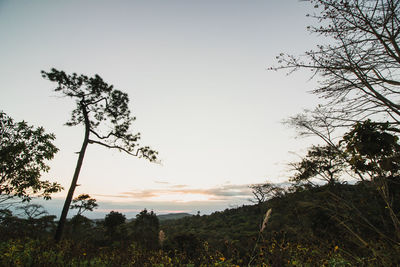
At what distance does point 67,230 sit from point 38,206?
6025 millimetres

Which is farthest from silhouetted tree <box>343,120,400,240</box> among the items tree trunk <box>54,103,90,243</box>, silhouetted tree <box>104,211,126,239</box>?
silhouetted tree <box>104,211,126,239</box>

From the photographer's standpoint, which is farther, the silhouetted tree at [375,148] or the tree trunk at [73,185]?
the tree trunk at [73,185]

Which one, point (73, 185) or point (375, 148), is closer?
point (375, 148)

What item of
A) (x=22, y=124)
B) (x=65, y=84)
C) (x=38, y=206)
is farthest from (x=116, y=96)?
(x=38, y=206)

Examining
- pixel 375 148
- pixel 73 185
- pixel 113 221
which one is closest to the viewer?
pixel 375 148

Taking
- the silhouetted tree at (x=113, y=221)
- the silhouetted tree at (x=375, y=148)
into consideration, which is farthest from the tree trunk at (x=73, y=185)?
the silhouetted tree at (x=113, y=221)

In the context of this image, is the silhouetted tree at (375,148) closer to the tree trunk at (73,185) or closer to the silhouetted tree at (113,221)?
the tree trunk at (73,185)

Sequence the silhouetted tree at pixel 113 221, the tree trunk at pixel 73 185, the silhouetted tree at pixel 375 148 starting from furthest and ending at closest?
the silhouetted tree at pixel 113 221 < the tree trunk at pixel 73 185 < the silhouetted tree at pixel 375 148

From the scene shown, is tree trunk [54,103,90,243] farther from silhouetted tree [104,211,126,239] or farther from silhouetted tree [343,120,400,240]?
silhouetted tree [104,211,126,239]

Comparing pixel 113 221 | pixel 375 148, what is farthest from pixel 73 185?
pixel 113 221

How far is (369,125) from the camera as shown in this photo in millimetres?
2471

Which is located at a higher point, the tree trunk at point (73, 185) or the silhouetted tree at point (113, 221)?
the tree trunk at point (73, 185)

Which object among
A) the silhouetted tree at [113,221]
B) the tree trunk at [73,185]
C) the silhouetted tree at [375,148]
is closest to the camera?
the silhouetted tree at [375,148]

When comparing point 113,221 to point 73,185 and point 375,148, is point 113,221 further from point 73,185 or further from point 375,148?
point 375,148
